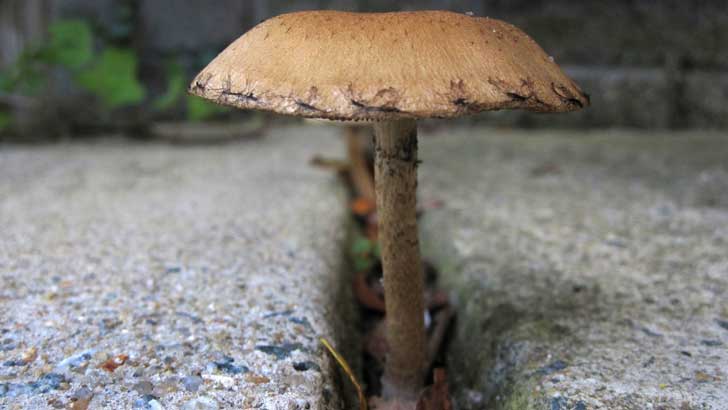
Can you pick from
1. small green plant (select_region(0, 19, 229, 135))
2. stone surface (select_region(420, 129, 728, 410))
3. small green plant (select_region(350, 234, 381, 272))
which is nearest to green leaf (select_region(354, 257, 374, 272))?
small green plant (select_region(350, 234, 381, 272))

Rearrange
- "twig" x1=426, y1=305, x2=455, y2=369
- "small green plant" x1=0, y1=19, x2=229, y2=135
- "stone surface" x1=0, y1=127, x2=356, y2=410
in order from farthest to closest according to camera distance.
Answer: "small green plant" x1=0, y1=19, x2=229, y2=135, "twig" x1=426, y1=305, x2=455, y2=369, "stone surface" x1=0, y1=127, x2=356, y2=410

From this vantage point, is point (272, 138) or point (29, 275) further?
point (272, 138)

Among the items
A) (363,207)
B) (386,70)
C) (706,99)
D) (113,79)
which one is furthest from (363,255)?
(706,99)

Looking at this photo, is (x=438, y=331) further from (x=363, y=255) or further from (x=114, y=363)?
(x=114, y=363)

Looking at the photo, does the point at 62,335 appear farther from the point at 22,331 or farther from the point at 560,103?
the point at 560,103

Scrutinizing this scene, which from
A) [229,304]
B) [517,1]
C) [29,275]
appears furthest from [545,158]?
[29,275]


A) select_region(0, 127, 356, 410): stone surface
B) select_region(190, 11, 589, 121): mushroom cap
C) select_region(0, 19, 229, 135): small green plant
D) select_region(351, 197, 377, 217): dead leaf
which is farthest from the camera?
select_region(0, 19, 229, 135): small green plant

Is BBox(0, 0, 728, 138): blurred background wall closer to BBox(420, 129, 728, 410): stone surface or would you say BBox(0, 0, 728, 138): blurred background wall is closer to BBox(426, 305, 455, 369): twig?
BBox(420, 129, 728, 410): stone surface
